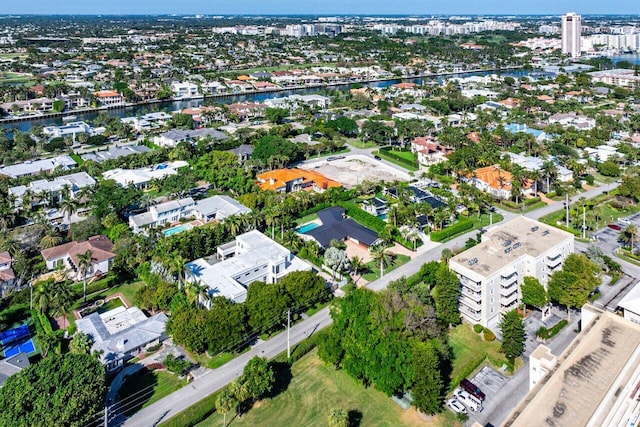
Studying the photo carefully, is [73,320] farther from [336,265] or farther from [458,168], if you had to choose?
[458,168]

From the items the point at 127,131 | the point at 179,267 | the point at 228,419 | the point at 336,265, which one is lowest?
the point at 228,419

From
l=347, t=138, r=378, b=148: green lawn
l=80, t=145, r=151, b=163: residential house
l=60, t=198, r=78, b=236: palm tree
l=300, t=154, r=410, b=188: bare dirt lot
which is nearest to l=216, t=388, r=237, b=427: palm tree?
l=60, t=198, r=78, b=236: palm tree

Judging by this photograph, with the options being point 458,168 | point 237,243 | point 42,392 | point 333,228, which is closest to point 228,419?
point 42,392

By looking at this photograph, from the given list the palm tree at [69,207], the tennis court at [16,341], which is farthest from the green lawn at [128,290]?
the palm tree at [69,207]

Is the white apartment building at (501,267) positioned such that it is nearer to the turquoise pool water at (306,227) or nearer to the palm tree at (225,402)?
the palm tree at (225,402)

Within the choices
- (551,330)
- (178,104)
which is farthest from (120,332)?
(178,104)

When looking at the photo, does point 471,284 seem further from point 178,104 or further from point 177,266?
point 178,104
